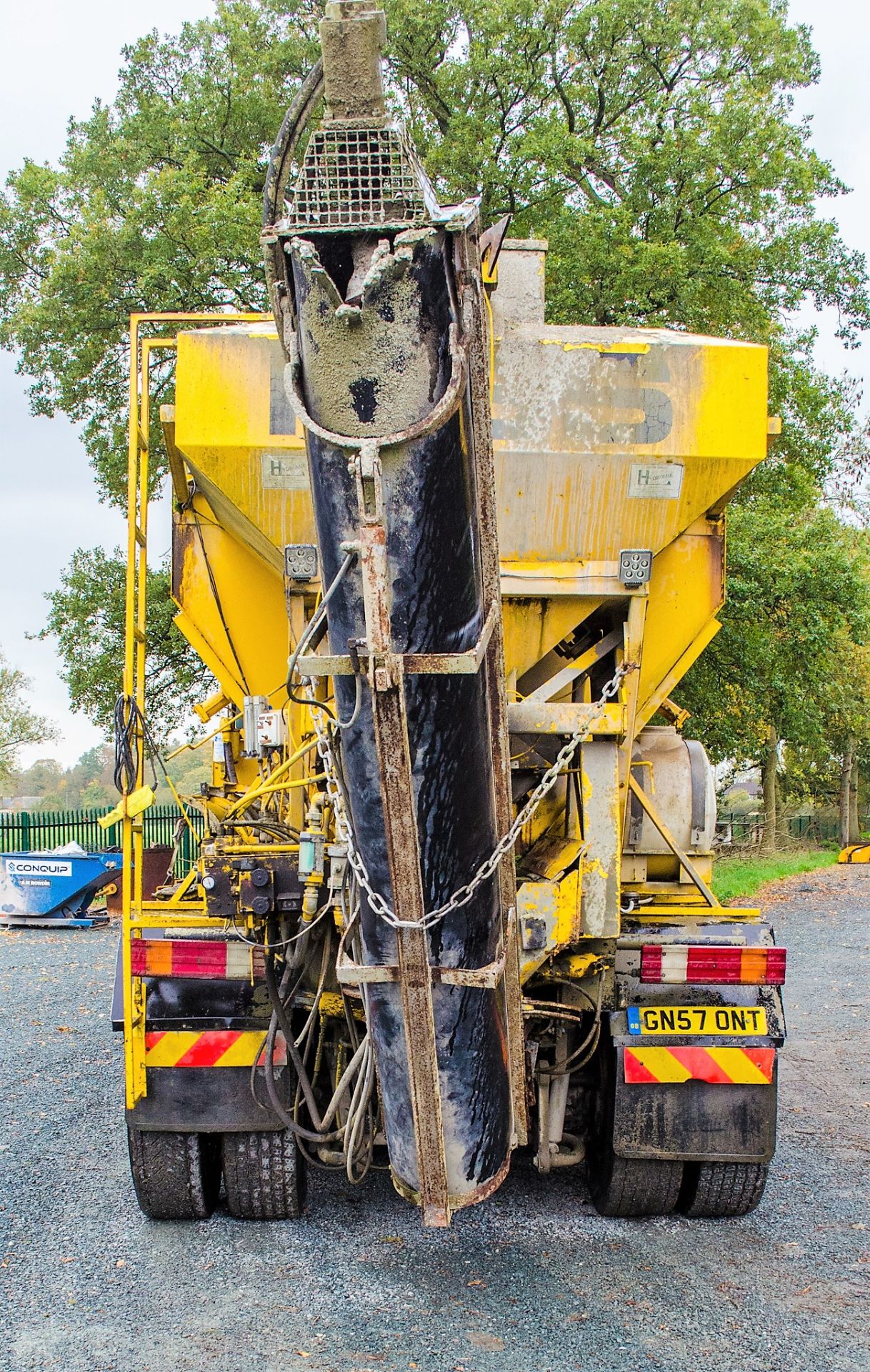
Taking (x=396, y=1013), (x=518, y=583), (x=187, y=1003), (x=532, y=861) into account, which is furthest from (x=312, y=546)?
(x=396, y=1013)

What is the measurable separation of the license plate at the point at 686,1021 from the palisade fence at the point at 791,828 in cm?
1125

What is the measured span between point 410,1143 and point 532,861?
119cm

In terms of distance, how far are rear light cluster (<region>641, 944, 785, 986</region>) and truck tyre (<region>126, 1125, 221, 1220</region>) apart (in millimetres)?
1661

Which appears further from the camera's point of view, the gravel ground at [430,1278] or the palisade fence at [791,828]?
the palisade fence at [791,828]

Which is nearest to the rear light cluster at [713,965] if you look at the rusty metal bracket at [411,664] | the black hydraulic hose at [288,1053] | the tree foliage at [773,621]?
the black hydraulic hose at [288,1053]

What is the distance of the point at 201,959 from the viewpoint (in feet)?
13.2

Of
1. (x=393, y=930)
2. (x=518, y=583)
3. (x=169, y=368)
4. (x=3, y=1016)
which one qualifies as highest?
(x=169, y=368)

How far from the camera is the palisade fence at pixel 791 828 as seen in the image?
22.6m

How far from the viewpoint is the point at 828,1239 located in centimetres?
410

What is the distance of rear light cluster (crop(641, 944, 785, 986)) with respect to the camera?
4098mm

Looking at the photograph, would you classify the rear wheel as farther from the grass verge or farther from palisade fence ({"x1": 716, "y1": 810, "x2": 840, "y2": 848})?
palisade fence ({"x1": 716, "y1": 810, "x2": 840, "y2": 848})

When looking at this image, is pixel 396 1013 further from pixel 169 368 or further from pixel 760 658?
pixel 169 368

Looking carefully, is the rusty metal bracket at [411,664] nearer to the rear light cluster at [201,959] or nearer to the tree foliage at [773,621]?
the rear light cluster at [201,959]

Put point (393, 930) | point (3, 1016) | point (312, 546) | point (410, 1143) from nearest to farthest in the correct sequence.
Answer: point (393, 930)
point (410, 1143)
point (312, 546)
point (3, 1016)
